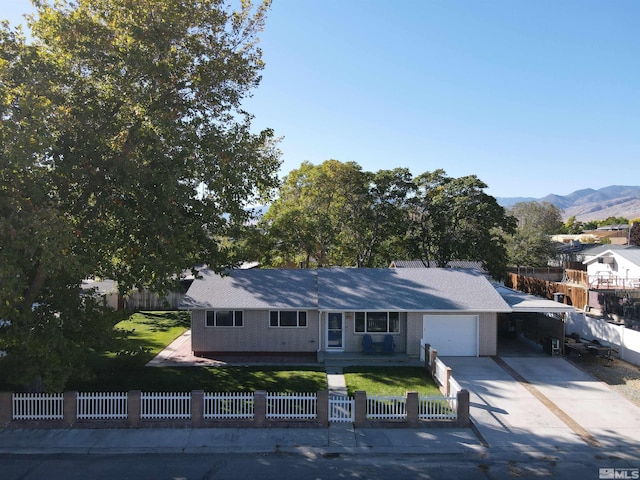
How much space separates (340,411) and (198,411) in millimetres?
4211

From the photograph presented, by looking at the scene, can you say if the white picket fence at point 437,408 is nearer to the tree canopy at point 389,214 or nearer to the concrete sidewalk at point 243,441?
the concrete sidewalk at point 243,441

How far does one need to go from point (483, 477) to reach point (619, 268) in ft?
132

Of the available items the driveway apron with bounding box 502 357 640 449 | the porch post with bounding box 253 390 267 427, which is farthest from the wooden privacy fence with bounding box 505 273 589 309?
the porch post with bounding box 253 390 267 427

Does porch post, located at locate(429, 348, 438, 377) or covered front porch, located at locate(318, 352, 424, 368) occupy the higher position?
porch post, located at locate(429, 348, 438, 377)

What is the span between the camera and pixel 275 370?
20.1m

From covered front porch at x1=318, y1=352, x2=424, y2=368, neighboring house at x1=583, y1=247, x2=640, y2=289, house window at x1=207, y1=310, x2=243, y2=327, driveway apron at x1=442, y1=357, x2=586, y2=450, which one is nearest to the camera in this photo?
driveway apron at x1=442, y1=357, x2=586, y2=450

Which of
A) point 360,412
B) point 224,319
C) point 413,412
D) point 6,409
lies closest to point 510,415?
point 413,412

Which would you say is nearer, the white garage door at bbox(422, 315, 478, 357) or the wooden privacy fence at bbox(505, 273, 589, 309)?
the white garage door at bbox(422, 315, 478, 357)

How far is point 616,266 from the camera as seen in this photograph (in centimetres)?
4462

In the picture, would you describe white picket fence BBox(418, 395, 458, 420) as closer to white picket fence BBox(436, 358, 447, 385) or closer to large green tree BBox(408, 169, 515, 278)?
white picket fence BBox(436, 358, 447, 385)

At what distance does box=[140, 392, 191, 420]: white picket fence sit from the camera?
557 inches

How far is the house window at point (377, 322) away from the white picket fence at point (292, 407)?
27.6 ft

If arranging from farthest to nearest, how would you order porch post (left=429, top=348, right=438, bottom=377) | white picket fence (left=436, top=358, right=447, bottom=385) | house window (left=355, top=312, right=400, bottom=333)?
house window (left=355, top=312, right=400, bottom=333) < porch post (left=429, top=348, right=438, bottom=377) < white picket fence (left=436, top=358, right=447, bottom=385)

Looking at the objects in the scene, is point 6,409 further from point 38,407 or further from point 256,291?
point 256,291
